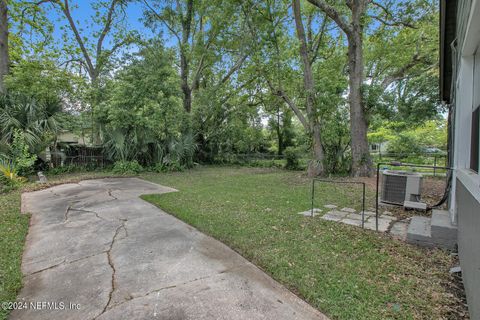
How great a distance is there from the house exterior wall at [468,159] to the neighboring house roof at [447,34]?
49cm

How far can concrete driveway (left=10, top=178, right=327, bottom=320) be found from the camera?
177 centimetres

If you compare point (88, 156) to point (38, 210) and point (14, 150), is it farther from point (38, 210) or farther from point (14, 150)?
point (38, 210)

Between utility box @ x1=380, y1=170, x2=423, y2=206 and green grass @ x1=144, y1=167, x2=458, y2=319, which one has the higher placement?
utility box @ x1=380, y1=170, x2=423, y2=206

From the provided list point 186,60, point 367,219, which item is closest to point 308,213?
point 367,219

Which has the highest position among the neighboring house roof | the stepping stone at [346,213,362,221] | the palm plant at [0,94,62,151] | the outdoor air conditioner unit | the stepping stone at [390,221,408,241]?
the neighboring house roof

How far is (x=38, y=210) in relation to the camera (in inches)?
172

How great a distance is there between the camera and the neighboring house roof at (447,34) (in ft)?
9.62

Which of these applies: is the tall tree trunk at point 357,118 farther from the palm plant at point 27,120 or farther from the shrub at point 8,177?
the palm plant at point 27,120

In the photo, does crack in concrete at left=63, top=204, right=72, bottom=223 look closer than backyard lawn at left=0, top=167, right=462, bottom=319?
No

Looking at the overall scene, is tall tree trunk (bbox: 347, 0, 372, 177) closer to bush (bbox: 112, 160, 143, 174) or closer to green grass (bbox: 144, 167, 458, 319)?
green grass (bbox: 144, 167, 458, 319)

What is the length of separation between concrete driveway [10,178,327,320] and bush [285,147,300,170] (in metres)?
8.91

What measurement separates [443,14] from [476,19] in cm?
171

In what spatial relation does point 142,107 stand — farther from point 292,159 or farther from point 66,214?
point 292,159

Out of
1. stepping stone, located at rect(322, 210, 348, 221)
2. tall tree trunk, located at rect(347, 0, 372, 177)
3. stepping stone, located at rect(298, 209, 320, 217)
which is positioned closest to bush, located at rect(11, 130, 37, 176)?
stepping stone, located at rect(298, 209, 320, 217)
